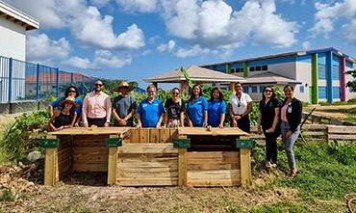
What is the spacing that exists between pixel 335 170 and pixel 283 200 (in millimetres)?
2159

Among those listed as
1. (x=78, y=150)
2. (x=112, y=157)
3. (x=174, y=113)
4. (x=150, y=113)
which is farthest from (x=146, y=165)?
(x=78, y=150)

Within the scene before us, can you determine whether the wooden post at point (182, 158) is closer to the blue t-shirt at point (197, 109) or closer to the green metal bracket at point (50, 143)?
the blue t-shirt at point (197, 109)

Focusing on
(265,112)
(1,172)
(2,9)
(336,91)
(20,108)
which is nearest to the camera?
(1,172)

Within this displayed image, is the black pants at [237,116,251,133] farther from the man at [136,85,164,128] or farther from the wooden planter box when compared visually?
the man at [136,85,164,128]

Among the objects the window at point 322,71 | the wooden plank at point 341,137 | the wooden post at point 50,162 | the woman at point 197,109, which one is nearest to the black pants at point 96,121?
the wooden post at point 50,162

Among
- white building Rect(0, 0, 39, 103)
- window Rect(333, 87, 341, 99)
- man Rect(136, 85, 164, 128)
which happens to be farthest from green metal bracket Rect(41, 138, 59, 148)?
window Rect(333, 87, 341, 99)

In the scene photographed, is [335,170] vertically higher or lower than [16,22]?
lower

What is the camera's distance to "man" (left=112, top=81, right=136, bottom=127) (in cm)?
683

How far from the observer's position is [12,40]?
16.3 m

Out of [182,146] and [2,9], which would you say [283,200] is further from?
[2,9]

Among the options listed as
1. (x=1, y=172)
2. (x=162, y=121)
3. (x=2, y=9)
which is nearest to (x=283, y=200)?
(x=162, y=121)

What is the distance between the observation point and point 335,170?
6875mm

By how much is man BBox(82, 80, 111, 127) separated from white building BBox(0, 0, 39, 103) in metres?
7.36

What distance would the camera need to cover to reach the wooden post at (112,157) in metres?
5.67
